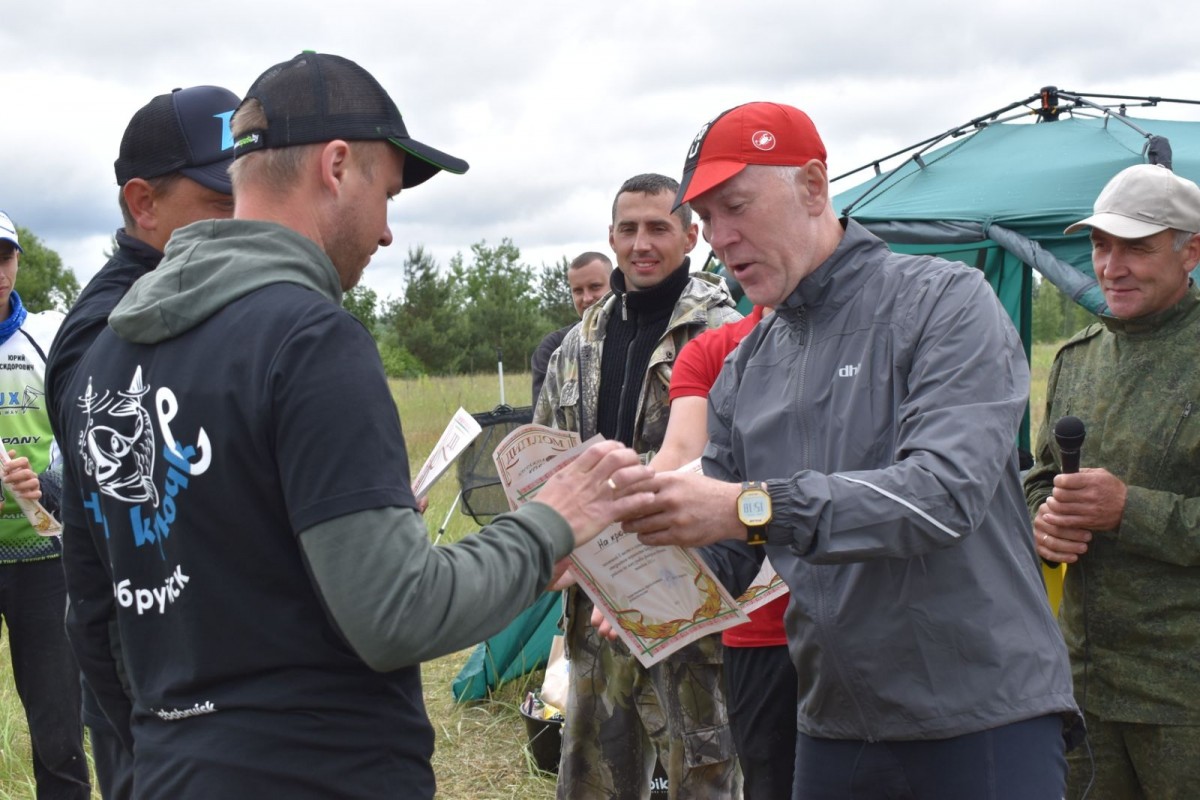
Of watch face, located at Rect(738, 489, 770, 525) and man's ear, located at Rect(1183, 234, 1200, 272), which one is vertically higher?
man's ear, located at Rect(1183, 234, 1200, 272)

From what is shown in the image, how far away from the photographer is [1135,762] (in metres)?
3.16

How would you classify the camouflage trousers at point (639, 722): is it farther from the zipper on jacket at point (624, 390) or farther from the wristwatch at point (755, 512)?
the wristwatch at point (755, 512)

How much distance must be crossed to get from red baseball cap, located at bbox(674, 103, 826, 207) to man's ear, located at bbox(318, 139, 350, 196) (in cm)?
82

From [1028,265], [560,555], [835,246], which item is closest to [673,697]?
[835,246]

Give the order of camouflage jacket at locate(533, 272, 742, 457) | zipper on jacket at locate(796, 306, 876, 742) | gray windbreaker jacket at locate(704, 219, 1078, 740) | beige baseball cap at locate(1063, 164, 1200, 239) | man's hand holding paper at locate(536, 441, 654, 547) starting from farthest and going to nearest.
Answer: camouflage jacket at locate(533, 272, 742, 457)
beige baseball cap at locate(1063, 164, 1200, 239)
zipper on jacket at locate(796, 306, 876, 742)
gray windbreaker jacket at locate(704, 219, 1078, 740)
man's hand holding paper at locate(536, 441, 654, 547)

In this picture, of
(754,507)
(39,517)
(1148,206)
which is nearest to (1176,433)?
(1148,206)

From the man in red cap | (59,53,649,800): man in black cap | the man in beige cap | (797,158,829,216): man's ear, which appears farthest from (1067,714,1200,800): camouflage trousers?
(59,53,649,800): man in black cap

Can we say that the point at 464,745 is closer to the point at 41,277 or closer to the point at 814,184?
the point at 814,184

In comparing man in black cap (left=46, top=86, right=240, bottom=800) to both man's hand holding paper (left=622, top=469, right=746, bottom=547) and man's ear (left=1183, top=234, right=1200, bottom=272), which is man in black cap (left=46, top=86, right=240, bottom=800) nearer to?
man's hand holding paper (left=622, top=469, right=746, bottom=547)

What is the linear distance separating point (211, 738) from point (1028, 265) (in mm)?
4537

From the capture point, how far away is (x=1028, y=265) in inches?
205

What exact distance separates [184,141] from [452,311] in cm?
4742

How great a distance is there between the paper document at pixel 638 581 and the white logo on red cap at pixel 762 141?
0.73 m

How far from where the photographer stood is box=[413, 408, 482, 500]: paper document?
2.43 metres
